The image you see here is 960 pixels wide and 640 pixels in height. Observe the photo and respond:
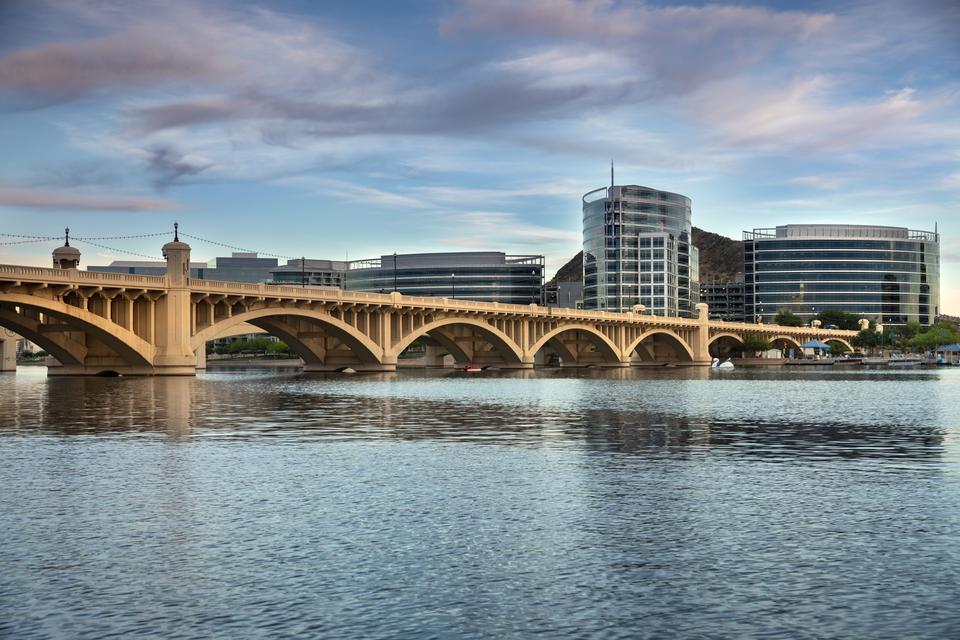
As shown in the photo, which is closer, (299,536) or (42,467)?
(299,536)

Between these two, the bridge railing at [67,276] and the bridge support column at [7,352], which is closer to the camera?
the bridge railing at [67,276]

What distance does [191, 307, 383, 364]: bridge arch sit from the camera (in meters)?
97.6

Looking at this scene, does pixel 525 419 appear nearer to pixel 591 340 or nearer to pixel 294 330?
pixel 294 330

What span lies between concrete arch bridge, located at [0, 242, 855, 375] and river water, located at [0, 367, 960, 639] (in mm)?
49845

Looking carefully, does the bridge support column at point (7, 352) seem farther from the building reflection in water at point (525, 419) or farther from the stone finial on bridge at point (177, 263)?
the building reflection in water at point (525, 419)

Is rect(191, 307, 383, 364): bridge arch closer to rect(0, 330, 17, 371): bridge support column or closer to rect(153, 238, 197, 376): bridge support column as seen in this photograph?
rect(153, 238, 197, 376): bridge support column

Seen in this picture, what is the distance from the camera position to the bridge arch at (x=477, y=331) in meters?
122

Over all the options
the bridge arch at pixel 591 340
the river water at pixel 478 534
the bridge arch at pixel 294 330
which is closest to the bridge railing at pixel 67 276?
the bridge arch at pixel 294 330

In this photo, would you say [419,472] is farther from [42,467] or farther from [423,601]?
[423,601]

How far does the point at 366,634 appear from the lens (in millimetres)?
12109

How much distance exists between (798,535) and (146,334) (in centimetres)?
8223

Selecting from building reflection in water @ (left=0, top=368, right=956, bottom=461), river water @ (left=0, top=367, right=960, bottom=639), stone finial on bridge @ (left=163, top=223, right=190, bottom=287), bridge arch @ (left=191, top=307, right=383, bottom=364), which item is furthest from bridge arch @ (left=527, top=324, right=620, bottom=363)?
river water @ (left=0, top=367, right=960, bottom=639)

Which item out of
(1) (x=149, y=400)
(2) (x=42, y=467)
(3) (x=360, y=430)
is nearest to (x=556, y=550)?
(2) (x=42, y=467)

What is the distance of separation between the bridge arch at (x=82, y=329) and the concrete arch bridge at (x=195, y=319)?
10cm
